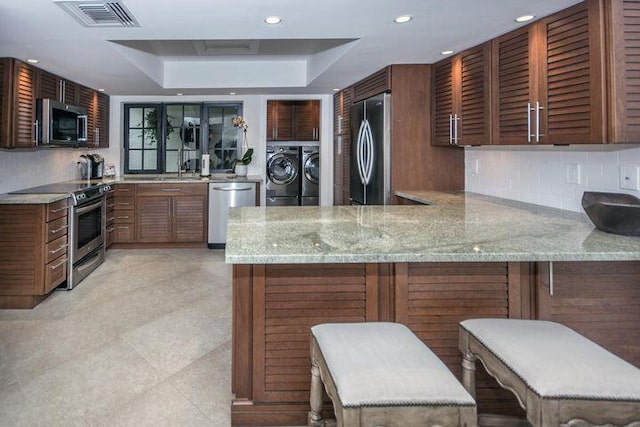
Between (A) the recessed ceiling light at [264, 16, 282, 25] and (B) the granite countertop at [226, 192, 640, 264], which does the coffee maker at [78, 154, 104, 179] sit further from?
(A) the recessed ceiling light at [264, 16, 282, 25]

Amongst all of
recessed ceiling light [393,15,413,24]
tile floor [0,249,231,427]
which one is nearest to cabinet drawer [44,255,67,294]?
tile floor [0,249,231,427]

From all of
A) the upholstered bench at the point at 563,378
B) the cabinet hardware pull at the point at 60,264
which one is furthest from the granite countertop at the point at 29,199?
the upholstered bench at the point at 563,378

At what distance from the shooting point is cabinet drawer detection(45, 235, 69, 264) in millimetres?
3395

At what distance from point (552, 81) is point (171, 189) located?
4398 mm

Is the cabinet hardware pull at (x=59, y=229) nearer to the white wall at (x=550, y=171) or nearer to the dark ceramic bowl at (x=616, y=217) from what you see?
the white wall at (x=550, y=171)

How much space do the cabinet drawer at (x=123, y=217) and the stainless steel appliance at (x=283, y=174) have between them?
1.81m

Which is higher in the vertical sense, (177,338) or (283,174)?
(283,174)

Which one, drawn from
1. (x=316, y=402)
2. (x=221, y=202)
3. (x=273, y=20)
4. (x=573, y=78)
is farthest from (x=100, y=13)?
(x=221, y=202)

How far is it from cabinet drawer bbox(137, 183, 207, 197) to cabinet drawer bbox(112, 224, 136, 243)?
45cm

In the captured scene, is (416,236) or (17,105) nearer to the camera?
(416,236)

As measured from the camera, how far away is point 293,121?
20.1 feet

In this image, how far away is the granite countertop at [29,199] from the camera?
3.27m

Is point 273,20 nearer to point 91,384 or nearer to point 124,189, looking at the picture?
point 91,384

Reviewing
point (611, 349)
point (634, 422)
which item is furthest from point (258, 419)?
point (611, 349)
